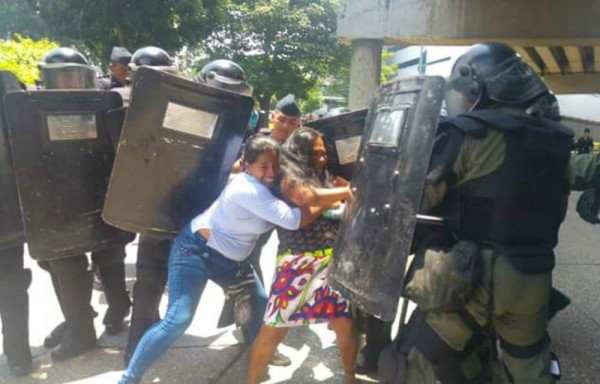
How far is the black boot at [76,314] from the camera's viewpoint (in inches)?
109

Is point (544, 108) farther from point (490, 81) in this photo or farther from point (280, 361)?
point (280, 361)

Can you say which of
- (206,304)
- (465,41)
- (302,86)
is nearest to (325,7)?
(302,86)

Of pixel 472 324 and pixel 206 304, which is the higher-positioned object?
pixel 472 324

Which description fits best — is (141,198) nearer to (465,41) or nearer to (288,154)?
(288,154)

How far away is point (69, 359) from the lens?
2832mm

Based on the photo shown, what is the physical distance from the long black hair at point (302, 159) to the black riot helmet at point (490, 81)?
0.73 meters

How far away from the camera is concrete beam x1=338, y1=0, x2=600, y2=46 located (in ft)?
22.2

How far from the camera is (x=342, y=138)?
2711 mm

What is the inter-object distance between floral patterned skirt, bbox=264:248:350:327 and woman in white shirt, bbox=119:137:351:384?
0.24 meters

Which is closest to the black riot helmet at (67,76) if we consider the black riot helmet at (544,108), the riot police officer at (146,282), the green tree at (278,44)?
the riot police officer at (146,282)

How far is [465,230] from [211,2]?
1369 cm

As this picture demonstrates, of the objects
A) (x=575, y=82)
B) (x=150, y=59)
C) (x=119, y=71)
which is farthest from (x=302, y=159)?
(x=575, y=82)

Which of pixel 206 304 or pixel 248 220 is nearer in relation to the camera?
pixel 248 220

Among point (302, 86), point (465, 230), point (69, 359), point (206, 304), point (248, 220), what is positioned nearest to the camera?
point (465, 230)
